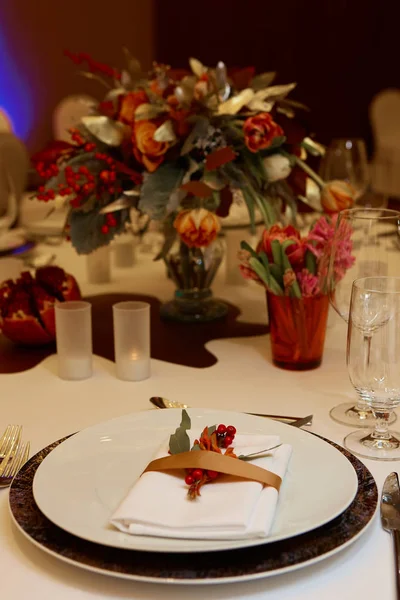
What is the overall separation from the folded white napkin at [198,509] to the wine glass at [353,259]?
32cm

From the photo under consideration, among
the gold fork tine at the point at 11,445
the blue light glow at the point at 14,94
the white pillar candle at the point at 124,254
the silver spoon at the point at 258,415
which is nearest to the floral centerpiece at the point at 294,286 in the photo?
the silver spoon at the point at 258,415

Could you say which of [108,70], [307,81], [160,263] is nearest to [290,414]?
[108,70]

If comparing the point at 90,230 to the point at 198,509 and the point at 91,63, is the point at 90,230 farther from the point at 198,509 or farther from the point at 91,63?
the point at 198,509

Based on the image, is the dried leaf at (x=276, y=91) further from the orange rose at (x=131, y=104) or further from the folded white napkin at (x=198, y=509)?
the folded white napkin at (x=198, y=509)

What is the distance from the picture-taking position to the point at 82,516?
0.70m

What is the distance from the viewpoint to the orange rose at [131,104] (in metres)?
1.39

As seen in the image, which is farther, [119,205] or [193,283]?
[193,283]

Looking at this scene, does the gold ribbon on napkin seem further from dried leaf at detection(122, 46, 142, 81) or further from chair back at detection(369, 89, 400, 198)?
chair back at detection(369, 89, 400, 198)

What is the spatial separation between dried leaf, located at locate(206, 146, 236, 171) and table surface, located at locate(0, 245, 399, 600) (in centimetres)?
31

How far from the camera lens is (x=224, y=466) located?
73 centimetres

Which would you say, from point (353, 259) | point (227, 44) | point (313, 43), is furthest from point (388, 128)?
point (353, 259)

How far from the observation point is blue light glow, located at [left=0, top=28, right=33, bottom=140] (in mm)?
5480

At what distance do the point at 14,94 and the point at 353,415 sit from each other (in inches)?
200

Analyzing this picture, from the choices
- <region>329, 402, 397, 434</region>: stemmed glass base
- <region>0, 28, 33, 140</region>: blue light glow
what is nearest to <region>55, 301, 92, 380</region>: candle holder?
<region>329, 402, 397, 434</region>: stemmed glass base
